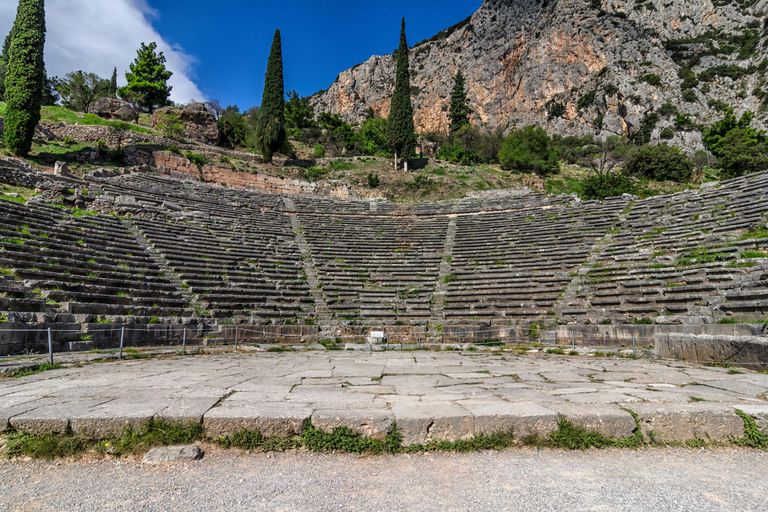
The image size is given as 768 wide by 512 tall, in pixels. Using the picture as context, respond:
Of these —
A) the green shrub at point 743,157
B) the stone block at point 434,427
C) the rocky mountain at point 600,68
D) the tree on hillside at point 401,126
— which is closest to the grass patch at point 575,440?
the stone block at point 434,427

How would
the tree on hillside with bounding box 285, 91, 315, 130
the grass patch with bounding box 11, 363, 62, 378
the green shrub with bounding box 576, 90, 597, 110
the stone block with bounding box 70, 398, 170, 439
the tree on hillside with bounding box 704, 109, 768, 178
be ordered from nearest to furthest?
the stone block with bounding box 70, 398, 170, 439
the grass patch with bounding box 11, 363, 62, 378
the tree on hillside with bounding box 704, 109, 768, 178
the tree on hillside with bounding box 285, 91, 315, 130
the green shrub with bounding box 576, 90, 597, 110

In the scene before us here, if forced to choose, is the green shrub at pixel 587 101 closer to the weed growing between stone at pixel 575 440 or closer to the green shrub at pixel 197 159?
the green shrub at pixel 197 159

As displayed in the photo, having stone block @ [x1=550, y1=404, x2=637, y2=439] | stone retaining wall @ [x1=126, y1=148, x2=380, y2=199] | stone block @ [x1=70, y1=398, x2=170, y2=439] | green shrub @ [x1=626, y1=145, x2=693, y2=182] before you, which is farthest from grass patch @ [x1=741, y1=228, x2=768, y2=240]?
green shrub @ [x1=626, y1=145, x2=693, y2=182]

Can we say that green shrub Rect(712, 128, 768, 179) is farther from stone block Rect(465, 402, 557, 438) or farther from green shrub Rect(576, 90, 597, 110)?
stone block Rect(465, 402, 557, 438)

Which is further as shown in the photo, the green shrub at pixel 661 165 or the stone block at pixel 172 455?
the green shrub at pixel 661 165

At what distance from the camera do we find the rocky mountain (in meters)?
47.9

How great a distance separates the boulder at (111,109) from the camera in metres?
27.0

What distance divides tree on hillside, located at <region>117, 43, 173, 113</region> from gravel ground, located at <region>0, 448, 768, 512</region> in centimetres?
4407

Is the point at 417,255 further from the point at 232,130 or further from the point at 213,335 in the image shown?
the point at 232,130

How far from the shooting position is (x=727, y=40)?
5372 cm

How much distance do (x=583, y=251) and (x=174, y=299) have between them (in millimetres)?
14101

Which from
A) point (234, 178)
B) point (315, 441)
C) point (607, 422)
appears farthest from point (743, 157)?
point (315, 441)

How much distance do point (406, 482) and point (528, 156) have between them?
34.9m

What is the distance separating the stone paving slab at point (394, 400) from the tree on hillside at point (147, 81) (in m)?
41.1
